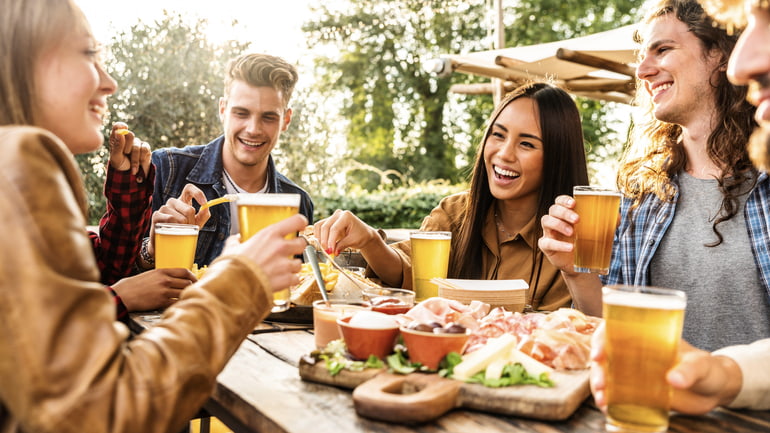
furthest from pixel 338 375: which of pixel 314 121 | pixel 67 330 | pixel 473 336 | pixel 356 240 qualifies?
pixel 314 121

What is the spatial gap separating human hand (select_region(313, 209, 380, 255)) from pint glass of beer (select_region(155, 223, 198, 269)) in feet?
1.88

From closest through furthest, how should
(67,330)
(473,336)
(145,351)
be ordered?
(67,330) → (145,351) → (473,336)

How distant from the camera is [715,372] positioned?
4.50 ft

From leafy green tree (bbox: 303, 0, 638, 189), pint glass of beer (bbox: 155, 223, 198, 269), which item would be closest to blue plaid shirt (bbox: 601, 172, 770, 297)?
pint glass of beer (bbox: 155, 223, 198, 269)

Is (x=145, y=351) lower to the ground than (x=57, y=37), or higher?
lower

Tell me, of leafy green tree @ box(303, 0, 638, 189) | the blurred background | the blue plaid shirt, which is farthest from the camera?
leafy green tree @ box(303, 0, 638, 189)

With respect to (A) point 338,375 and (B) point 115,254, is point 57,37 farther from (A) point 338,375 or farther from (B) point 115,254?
(B) point 115,254

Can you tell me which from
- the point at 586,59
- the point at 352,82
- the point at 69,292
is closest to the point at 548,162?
the point at 69,292

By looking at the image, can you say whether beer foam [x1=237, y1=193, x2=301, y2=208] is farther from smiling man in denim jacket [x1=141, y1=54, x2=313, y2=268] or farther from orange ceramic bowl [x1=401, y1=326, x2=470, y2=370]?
smiling man in denim jacket [x1=141, y1=54, x2=313, y2=268]

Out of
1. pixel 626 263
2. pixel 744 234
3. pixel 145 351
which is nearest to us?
pixel 145 351

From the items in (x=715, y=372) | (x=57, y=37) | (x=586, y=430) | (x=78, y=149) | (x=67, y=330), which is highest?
(x=57, y=37)

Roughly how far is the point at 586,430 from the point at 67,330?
1.03m

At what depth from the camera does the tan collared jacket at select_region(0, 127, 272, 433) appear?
0.98 m

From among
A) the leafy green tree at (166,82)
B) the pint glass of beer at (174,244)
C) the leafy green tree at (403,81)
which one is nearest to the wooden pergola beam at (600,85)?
the leafy green tree at (166,82)
